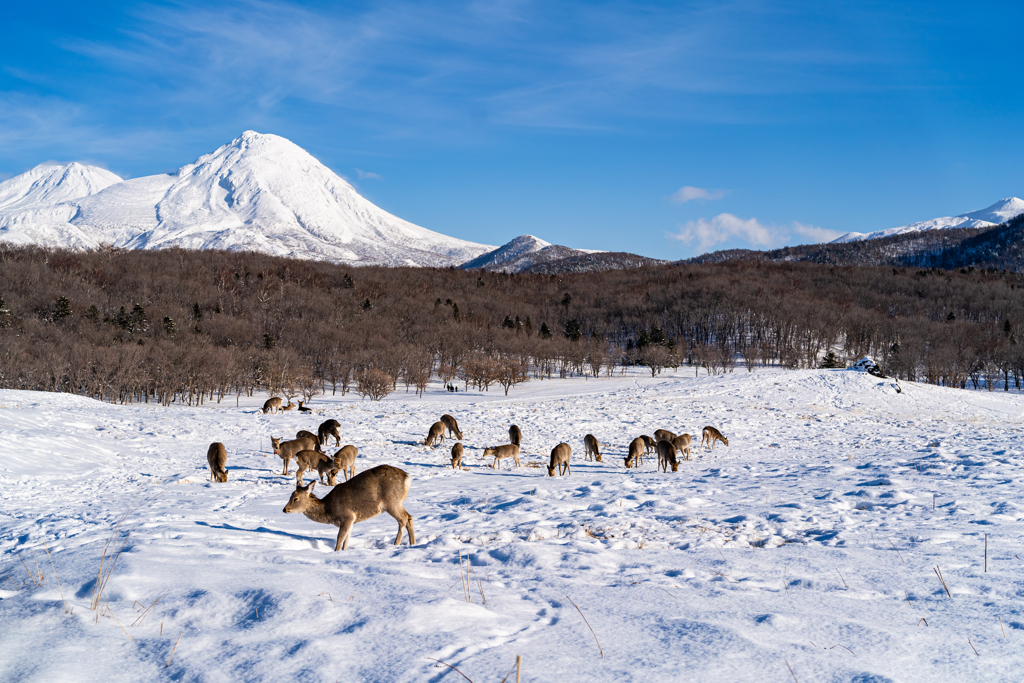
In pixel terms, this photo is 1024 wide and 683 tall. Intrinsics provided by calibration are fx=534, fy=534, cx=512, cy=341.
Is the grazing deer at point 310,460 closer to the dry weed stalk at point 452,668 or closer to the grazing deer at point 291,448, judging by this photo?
the grazing deer at point 291,448

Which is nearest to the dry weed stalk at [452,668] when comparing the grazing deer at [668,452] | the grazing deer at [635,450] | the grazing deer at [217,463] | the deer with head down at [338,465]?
the deer with head down at [338,465]

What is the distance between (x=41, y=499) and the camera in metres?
8.71

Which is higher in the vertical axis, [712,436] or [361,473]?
[361,473]

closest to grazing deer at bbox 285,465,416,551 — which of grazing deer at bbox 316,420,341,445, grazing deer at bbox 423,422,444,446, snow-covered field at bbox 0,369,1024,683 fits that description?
snow-covered field at bbox 0,369,1024,683

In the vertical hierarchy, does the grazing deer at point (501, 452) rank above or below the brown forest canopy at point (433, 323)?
below

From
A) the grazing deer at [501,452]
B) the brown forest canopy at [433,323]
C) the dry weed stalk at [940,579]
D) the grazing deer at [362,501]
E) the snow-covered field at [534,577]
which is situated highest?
the brown forest canopy at [433,323]

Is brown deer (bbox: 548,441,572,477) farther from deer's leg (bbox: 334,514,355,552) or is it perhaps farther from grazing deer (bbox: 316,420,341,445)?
deer's leg (bbox: 334,514,355,552)

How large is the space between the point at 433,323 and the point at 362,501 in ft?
279

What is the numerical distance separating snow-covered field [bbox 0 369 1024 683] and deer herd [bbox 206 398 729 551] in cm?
34

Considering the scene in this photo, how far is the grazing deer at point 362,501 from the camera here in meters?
6.41

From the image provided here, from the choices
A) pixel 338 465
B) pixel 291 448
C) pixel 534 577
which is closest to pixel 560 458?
pixel 338 465

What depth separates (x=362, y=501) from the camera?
6.41 metres

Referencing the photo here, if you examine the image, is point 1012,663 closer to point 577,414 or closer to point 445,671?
point 445,671

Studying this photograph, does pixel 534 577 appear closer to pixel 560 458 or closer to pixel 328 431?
pixel 560 458
